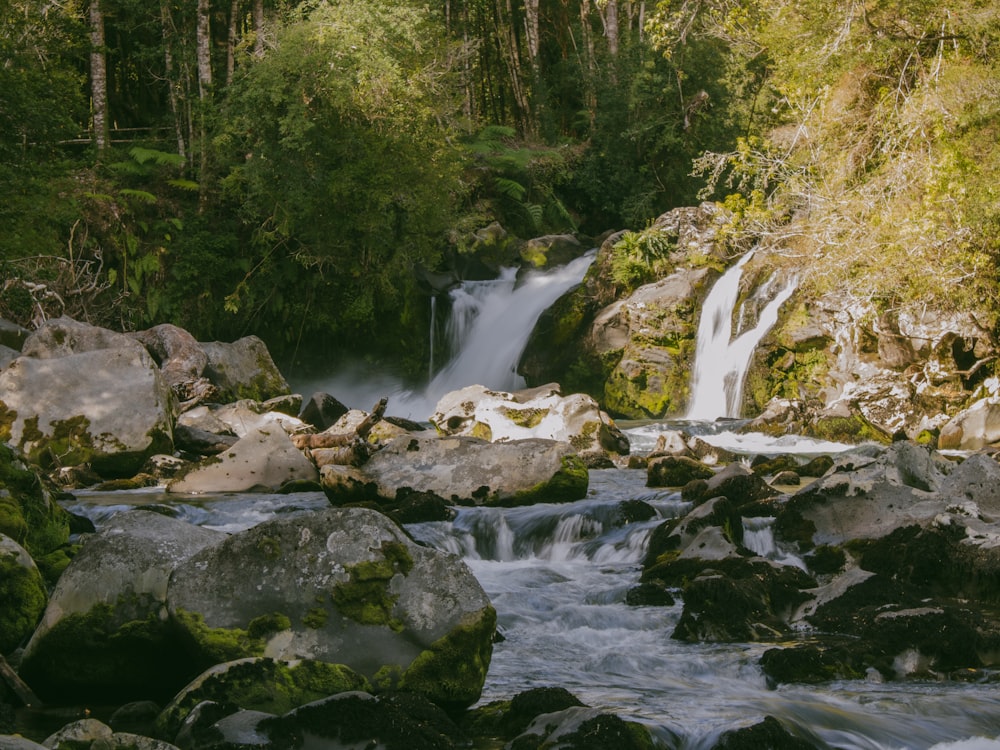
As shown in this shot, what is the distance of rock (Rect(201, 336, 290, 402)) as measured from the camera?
1892 cm

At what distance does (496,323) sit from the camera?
23.3 meters

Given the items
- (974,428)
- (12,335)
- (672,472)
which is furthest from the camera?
(12,335)

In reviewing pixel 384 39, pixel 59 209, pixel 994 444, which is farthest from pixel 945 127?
pixel 59 209

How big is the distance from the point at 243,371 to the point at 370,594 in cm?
1468

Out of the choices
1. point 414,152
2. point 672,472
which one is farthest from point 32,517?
point 414,152

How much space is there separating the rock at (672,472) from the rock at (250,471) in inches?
153

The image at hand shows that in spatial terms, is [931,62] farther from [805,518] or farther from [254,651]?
[254,651]

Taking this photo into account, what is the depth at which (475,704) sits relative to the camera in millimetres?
5410

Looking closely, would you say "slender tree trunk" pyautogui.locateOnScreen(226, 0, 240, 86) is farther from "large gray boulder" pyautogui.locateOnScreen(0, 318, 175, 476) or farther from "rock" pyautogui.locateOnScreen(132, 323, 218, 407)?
"large gray boulder" pyautogui.locateOnScreen(0, 318, 175, 476)

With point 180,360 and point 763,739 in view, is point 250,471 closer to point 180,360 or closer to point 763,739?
point 180,360

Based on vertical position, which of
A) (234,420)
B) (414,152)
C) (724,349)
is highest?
(414,152)

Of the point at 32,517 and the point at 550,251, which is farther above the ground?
the point at 550,251

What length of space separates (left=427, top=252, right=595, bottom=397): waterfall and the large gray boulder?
31.1 feet

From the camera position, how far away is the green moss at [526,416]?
15.5m
